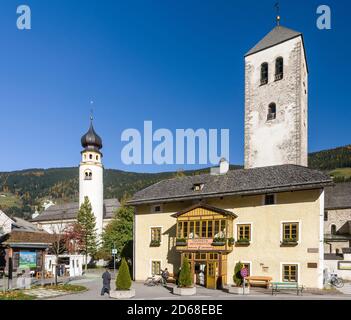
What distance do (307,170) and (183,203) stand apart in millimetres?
10799

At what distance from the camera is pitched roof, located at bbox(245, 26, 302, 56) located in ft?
127

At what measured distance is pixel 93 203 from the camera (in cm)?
6581

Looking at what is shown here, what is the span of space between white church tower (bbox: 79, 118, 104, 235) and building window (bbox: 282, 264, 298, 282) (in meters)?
44.2

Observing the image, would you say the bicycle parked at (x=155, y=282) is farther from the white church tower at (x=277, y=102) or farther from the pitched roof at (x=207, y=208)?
the white church tower at (x=277, y=102)

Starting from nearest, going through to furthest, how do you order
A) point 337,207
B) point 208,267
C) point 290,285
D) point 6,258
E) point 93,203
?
point 290,285 < point 208,267 < point 6,258 < point 337,207 < point 93,203

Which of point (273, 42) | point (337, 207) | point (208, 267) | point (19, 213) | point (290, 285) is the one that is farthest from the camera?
point (19, 213)

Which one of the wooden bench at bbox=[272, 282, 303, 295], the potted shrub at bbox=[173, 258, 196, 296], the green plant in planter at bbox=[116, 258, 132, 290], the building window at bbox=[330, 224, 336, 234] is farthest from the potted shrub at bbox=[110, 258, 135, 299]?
the building window at bbox=[330, 224, 336, 234]

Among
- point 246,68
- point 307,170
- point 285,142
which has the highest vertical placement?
point 246,68

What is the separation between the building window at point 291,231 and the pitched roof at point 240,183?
8.54 feet

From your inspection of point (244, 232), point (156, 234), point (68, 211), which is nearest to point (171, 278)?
point (156, 234)

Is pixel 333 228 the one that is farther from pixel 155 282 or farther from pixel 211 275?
pixel 155 282

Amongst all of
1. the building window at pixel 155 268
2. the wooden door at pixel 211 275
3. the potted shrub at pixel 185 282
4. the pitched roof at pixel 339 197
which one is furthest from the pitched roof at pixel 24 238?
the pitched roof at pixel 339 197
